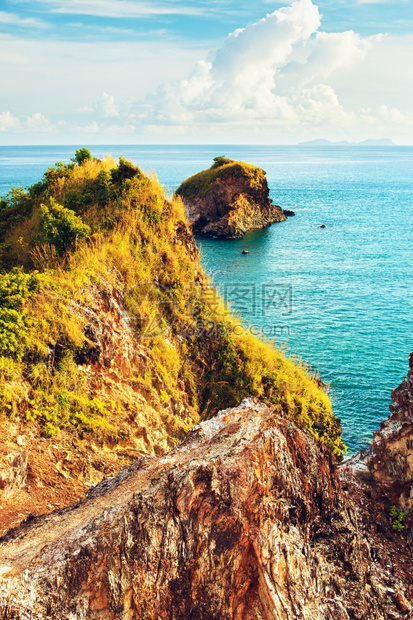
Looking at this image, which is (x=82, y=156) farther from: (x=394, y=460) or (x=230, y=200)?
(x=230, y=200)

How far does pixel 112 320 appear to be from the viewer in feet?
54.5

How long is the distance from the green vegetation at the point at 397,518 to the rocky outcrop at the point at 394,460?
19cm

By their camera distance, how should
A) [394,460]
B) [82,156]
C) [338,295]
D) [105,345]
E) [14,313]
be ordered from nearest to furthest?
[14,313]
[394,460]
[105,345]
[82,156]
[338,295]

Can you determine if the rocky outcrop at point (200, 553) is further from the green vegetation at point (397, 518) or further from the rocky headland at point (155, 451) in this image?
the green vegetation at point (397, 518)

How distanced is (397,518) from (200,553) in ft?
26.3

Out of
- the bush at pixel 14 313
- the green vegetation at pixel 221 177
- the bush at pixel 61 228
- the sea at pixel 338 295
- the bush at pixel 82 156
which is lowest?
the sea at pixel 338 295

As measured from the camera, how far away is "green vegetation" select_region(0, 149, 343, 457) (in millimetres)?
13289

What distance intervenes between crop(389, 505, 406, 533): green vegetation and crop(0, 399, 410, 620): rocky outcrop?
4232mm

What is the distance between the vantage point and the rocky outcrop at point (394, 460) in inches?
526

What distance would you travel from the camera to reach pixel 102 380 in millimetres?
14938

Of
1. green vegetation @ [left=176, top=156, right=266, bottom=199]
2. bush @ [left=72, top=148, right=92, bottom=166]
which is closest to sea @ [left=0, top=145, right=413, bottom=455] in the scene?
bush @ [left=72, top=148, right=92, bottom=166]

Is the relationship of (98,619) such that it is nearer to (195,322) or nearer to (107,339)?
(107,339)

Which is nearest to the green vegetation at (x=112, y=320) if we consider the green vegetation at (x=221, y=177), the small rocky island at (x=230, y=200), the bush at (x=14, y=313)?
the bush at (x=14, y=313)

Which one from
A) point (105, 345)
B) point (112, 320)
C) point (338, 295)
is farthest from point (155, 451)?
point (338, 295)
